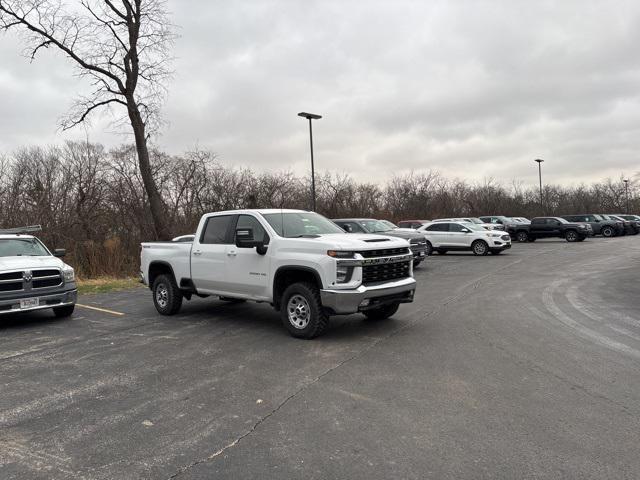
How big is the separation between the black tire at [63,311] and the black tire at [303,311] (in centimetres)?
501

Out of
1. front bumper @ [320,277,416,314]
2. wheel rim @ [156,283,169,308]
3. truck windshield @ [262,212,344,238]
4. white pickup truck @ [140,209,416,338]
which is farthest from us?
wheel rim @ [156,283,169,308]

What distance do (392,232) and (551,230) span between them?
19.8m

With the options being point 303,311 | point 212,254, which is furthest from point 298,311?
point 212,254

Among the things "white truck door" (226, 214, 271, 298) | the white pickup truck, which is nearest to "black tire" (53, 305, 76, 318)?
the white pickup truck

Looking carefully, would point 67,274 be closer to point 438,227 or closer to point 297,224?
point 297,224

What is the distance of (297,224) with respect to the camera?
26.6ft

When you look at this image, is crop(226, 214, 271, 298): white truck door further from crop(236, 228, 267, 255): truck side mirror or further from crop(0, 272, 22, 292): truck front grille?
crop(0, 272, 22, 292): truck front grille

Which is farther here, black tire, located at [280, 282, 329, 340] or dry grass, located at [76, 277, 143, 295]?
dry grass, located at [76, 277, 143, 295]

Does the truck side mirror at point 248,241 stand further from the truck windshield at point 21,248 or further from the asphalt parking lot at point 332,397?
the truck windshield at point 21,248

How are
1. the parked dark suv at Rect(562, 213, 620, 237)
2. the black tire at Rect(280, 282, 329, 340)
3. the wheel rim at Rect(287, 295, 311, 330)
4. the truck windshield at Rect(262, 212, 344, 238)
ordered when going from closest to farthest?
the black tire at Rect(280, 282, 329, 340) → the wheel rim at Rect(287, 295, 311, 330) → the truck windshield at Rect(262, 212, 344, 238) → the parked dark suv at Rect(562, 213, 620, 237)

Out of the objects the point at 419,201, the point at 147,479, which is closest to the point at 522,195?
the point at 419,201

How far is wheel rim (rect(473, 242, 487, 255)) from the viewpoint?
23.8m

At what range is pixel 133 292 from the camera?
46.0ft

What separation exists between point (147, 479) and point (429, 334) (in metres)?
4.93
